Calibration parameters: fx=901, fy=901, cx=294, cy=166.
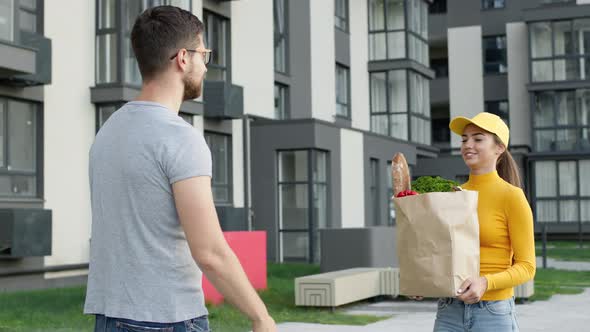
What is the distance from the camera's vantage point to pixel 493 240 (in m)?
4.09

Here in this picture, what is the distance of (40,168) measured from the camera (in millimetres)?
17547

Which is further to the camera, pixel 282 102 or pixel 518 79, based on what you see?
pixel 518 79

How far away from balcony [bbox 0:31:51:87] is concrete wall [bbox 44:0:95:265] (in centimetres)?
86

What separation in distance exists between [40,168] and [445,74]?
33.3m

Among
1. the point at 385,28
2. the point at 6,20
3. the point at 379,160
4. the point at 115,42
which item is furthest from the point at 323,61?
the point at 6,20

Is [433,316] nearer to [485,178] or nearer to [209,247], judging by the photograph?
[485,178]

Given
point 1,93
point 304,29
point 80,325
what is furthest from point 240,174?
point 80,325

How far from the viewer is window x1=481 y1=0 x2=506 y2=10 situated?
44.6 meters

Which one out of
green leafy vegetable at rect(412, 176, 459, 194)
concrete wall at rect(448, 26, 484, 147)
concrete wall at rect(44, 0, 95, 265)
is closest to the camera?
green leafy vegetable at rect(412, 176, 459, 194)

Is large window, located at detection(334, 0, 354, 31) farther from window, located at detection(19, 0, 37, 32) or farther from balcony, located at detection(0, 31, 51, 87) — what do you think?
balcony, located at detection(0, 31, 51, 87)

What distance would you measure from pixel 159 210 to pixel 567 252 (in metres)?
29.8

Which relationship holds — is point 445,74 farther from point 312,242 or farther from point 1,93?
point 1,93

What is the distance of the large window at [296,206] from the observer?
25.3 m

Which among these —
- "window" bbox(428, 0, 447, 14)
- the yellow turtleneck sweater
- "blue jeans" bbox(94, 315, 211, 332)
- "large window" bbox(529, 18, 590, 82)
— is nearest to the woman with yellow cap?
the yellow turtleneck sweater
